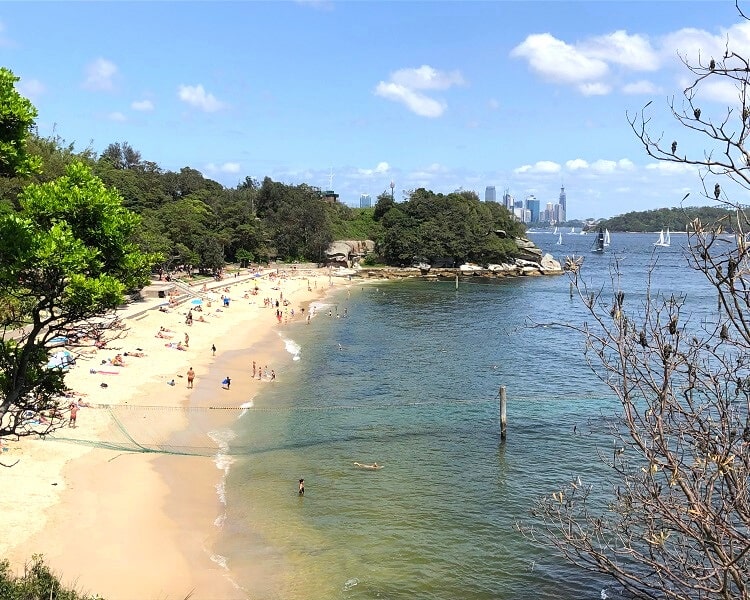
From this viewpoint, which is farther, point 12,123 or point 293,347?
point 293,347

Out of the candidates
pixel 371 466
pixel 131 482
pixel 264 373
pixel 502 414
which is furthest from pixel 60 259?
pixel 264 373

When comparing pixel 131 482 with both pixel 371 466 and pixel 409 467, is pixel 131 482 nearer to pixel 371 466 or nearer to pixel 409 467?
pixel 371 466

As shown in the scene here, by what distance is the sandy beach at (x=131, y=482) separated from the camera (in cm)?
1652

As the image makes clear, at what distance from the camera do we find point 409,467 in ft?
81.0

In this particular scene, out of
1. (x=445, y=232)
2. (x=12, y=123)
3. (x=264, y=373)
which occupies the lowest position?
(x=264, y=373)

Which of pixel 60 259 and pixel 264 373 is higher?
pixel 60 259

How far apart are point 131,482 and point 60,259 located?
14.3 meters

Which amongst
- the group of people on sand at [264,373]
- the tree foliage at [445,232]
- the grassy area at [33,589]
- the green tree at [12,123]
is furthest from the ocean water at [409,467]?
the tree foliage at [445,232]

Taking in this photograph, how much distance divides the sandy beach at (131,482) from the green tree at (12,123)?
17.1 feet

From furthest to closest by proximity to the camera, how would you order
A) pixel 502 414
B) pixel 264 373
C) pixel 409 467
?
pixel 264 373, pixel 502 414, pixel 409 467

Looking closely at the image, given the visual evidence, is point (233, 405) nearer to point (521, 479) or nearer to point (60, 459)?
point (60, 459)

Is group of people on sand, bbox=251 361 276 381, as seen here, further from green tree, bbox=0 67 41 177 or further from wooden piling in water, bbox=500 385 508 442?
green tree, bbox=0 67 41 177

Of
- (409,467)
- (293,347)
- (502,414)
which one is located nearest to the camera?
(409,467)

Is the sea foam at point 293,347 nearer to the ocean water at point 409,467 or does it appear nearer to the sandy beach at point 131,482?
the ocean water at point 409,467
